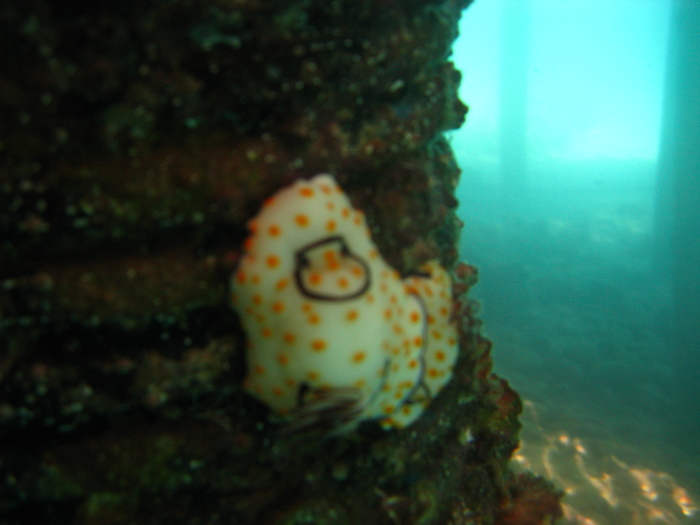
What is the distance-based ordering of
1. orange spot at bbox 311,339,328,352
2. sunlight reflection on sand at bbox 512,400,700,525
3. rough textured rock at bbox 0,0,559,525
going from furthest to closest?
sunlight reflection on sand at bbox 512,400,700,525, orange spot at bbox 311,339,328,352, rough textured rock at bbox 0,0,559,525

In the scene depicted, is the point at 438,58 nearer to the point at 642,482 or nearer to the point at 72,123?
the point at 72,123

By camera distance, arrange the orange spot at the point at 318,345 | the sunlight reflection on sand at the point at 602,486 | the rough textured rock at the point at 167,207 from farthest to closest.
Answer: the sunlight reflection on sand at the point at 602,486
the orange spot at the point at 318,345
the rough textured rock at the point at 167,207

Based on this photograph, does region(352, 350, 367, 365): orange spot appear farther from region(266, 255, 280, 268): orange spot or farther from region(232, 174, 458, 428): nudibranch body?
region(266, 255, 280, 268): orange spot

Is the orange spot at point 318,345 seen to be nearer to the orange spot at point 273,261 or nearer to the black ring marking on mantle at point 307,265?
the black ring marking on mantle at point 307,265

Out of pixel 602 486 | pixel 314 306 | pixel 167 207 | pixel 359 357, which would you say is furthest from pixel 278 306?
pixel 602 486

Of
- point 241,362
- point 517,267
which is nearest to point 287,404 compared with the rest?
point 241,362

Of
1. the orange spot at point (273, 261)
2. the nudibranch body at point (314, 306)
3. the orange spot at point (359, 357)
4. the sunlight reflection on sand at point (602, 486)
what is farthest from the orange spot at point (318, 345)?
the sunlight reflection on sand at point (602, 486)

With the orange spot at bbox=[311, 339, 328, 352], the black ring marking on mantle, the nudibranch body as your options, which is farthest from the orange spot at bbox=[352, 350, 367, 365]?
the black ring marking on mantle
